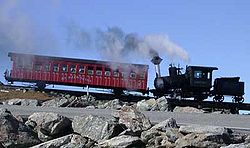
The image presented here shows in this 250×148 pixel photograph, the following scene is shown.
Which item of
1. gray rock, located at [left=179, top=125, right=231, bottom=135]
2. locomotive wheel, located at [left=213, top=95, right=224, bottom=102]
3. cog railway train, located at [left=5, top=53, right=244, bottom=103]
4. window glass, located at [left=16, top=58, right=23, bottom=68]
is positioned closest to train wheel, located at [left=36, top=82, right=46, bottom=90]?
cog railway train, located at [left=5, top=53, right=244, bottom=103]

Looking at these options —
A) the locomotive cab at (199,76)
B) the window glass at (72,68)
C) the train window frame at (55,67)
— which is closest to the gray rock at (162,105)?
the locomotive cab at (199,76)

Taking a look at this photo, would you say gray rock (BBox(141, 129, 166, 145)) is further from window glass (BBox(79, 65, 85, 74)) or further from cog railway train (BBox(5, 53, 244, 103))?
window glass (BBox(79, 65, 85, 74))

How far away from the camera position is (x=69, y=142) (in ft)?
42.9

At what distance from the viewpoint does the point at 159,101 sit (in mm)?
26234

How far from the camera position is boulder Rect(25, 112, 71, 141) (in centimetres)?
1441

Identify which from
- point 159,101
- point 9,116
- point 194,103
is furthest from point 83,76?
point 9,116

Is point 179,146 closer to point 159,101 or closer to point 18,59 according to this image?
point 159,101

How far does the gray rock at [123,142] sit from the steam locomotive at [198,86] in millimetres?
25857

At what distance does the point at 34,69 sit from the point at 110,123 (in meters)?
28.3

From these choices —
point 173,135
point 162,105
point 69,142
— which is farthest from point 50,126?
point 162,105

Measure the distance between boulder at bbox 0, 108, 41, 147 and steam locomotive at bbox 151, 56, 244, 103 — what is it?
83.8ft

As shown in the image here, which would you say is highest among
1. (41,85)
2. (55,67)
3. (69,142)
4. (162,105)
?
(55,67)

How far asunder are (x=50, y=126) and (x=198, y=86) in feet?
84.5

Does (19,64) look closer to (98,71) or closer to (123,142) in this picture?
(98,71)
